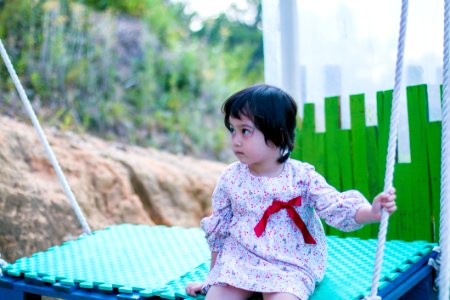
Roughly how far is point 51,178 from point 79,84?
1707mm

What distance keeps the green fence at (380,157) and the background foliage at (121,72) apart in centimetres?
232

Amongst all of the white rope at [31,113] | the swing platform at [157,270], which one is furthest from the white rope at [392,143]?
the white rope at [31,113]

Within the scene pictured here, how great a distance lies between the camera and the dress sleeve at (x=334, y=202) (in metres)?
1.86

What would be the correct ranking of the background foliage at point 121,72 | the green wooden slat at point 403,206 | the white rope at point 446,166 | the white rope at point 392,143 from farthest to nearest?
the background foliage at point 121,72 → the green wooden slat at point 403,206 → the white rope at point 446,166 → the white rope at point 392,143

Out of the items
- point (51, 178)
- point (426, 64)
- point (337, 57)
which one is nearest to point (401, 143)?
point (426, 64)

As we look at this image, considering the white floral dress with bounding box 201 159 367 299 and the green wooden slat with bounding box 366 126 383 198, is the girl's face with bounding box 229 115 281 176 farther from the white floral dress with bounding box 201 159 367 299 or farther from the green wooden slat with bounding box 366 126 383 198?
the green wooden slat with bounding box 366 126 383 198

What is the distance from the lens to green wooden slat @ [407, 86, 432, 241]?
2771 millimetres

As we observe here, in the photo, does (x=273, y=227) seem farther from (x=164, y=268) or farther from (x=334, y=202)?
(x=164, y=268)

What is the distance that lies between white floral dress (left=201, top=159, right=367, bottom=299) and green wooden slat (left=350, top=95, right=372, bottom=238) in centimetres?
98

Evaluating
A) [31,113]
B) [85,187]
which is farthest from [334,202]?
[85,187]

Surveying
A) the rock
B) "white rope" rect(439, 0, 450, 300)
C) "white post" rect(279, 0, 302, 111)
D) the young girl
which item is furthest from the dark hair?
the rock

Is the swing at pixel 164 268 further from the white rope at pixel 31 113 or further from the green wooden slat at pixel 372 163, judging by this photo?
the green wooden slat at pixel 372 163

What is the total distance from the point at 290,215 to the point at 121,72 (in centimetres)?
414

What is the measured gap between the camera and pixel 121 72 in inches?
230
